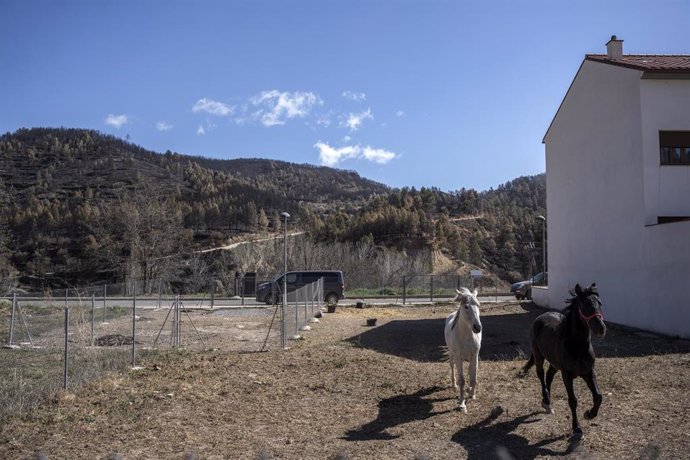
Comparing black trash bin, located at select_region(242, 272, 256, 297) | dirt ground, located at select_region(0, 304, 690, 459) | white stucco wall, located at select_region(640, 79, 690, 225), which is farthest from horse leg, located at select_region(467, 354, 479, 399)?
black trash bin, located at select_region(242, 272, 256, 297)

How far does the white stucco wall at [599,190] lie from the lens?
17656mm

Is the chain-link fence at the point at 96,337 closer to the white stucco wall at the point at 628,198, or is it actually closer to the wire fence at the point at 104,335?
the wire fence at the point at 104,335

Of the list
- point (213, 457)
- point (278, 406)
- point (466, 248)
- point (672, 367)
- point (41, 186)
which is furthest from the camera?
point (41, 186)

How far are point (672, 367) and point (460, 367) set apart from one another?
204 inches

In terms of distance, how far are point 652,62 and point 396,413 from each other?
686 inches

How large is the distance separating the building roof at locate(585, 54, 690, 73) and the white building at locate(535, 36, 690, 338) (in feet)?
0.11

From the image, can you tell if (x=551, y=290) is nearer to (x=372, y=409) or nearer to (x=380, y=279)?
(x=372, y=409)

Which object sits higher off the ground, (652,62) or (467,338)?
(652,62)

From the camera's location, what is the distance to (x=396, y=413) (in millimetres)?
7969

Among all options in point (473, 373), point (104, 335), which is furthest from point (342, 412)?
point (104, 335)

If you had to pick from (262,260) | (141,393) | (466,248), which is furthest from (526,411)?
→ (466,248)

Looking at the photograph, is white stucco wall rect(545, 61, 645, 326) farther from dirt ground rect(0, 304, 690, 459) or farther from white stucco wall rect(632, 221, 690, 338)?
dirt ground rect(0, 304, 690, 459)

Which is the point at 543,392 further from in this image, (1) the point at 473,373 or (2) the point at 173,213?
(2) the point at 173,213

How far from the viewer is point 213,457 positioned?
6.08m
